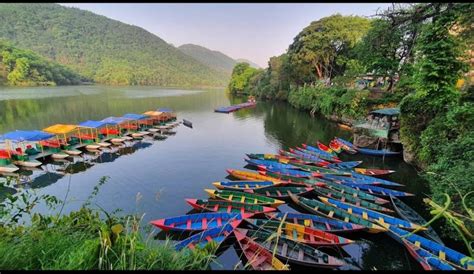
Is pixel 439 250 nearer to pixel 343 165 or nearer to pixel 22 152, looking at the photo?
pixel 343 165

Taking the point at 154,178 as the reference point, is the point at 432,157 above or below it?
above

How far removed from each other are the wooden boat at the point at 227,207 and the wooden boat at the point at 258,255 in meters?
2.08

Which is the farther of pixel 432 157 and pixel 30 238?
pixel 432 157

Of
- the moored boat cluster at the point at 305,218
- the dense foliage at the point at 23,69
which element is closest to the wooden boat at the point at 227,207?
the moored boat cluster at the point at 305,218

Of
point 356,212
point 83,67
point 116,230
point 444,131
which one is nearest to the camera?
point 116,230

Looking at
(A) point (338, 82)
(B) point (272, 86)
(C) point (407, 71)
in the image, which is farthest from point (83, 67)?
(C) point (407, 71)

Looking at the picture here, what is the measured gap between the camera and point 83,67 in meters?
115

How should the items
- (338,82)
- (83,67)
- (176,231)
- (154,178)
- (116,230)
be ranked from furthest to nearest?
1. (83,67)
2. (338,82)
3. (154,178)
4. (176,231)
5. (116,230)

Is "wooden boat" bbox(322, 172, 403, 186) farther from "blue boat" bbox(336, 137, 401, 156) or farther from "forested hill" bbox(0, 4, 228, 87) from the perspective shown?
"forested hill" bbox(0, 4, 228, 87)

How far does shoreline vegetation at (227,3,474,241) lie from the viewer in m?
8.91

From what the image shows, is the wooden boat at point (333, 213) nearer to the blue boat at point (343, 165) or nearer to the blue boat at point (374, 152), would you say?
the blue boat at point (343, 165)

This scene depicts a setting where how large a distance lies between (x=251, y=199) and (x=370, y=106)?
68.2ft

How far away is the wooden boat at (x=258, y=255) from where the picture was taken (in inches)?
252

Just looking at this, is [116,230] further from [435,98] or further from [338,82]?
[338,82]
